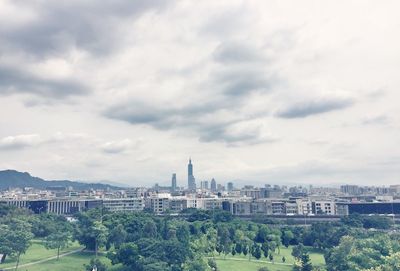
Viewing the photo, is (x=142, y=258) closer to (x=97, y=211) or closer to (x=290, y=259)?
(x=290, y=259)

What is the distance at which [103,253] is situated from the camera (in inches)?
3073

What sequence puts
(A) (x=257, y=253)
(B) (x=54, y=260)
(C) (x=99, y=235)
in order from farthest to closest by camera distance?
1. (C) (x=99, y=235)
2. (A) (x=257, y=253)
3. (B) (x=54, y=260)

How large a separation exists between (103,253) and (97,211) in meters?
27.8

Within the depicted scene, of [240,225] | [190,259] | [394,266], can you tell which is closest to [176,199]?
[240,225]

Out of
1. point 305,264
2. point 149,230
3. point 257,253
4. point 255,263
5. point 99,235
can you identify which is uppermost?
point 149,230

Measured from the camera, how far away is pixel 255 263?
2872 inches

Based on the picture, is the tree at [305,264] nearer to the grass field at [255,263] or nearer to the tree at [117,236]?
the grass field at [255,263]

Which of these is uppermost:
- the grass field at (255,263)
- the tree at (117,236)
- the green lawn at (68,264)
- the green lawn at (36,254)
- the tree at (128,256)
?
the tree at (117,236)

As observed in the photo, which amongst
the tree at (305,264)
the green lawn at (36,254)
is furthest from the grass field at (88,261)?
the tree at (305,264)

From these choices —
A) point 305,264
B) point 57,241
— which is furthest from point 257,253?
point 57,241

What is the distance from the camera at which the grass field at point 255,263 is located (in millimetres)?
68625

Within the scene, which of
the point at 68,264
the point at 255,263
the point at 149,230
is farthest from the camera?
the point at 149,230

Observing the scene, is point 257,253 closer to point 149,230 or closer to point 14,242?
point 149,230

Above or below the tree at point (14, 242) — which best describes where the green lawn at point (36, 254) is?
below
